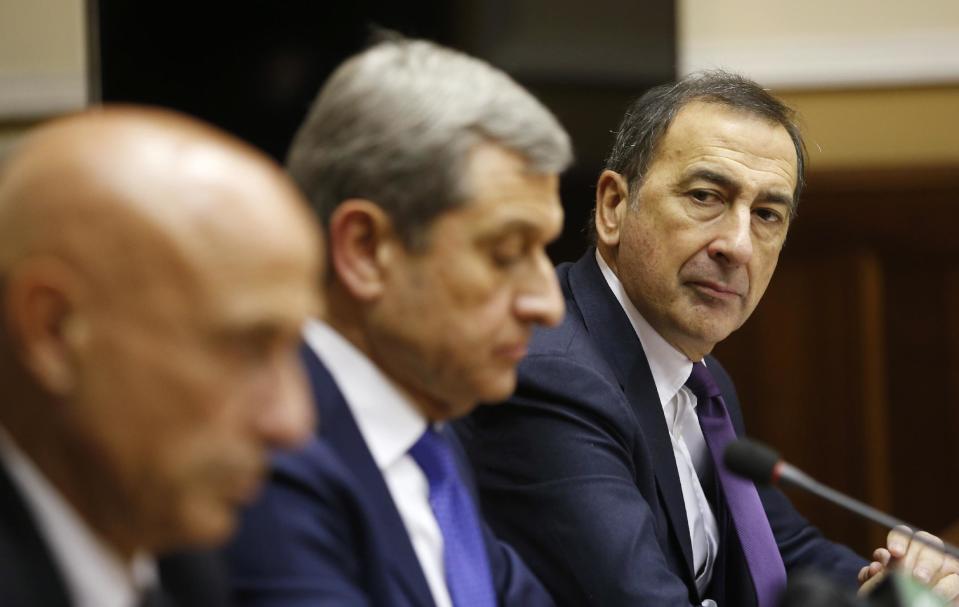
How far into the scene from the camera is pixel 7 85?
3973mm

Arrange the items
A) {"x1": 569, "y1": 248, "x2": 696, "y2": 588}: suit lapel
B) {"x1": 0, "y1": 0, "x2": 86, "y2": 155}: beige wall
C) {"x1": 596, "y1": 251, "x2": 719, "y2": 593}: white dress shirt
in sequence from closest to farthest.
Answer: {"x1": 569, "y1": 248, "x2": 696, "y2": 588}: suit lapel < {"x1": 596, "y1": 251, "x2": 719, "y2": 593}: white dress shirt < {"x1": 0, "y1": 0, "x2": 86, "y2": 155}: beige wall

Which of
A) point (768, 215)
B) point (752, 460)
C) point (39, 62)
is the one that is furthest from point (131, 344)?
point (39, 62)

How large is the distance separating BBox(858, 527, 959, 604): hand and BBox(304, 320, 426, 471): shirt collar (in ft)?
2.85

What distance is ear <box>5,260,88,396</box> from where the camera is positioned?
2.72ft

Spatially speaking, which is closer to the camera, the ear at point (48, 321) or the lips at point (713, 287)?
the ear at point (48, 321)

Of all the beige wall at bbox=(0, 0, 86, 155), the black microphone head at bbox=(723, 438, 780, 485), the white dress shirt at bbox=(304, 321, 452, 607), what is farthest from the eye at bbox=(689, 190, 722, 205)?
the beige wall at bbox=(0, 0, 86, 155)

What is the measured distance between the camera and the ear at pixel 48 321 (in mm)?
830

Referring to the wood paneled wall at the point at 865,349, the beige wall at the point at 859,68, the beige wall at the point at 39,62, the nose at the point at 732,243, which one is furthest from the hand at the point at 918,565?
the beige wall at the point at 39,62

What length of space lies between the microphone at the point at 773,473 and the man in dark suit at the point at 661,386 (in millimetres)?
368

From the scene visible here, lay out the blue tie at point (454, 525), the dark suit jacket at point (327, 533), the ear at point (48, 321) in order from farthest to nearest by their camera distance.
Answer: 1. the blue tie at point (454, 525)
2. the dark suit jacket at point (327, 533)
3. the ear at point (48, 321)

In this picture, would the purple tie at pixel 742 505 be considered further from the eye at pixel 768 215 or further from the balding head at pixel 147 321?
the balding head at pixel 147 321

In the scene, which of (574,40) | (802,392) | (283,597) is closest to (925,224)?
(802,392)

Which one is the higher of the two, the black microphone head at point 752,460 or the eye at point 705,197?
the eye at point 705,197

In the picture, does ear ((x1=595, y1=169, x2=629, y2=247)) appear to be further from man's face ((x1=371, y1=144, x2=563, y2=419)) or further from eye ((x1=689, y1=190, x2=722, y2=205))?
man's face ((x1=371, y1=144, x2=563, y2=419))
